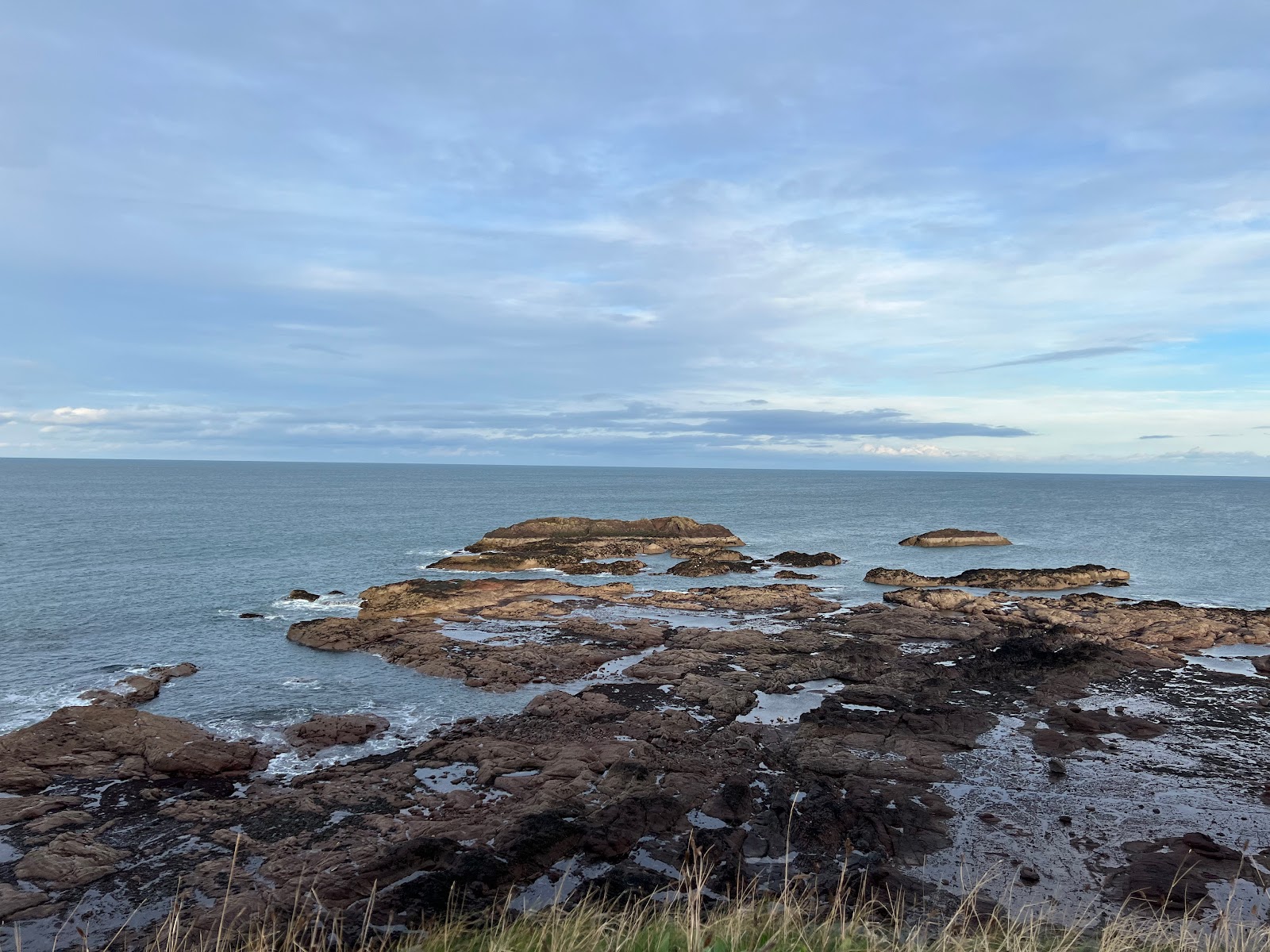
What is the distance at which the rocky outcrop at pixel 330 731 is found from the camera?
24.1 metres

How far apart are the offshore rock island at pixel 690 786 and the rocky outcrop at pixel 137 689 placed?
210 mm

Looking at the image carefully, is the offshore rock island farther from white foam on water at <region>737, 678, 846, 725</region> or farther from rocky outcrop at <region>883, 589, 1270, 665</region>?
rocky outcrop at <region>883, 589, 1270, 665</region>

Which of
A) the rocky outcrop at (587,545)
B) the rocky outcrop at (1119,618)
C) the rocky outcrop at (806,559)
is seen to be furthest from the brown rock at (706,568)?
the rocky outcrop at (1119,618)

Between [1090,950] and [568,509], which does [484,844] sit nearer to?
[1090,950]

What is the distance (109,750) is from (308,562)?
44470mm

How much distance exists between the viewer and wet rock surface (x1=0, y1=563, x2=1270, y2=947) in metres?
15.7

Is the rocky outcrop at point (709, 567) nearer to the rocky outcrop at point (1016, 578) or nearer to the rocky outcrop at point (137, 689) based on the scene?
the rocky outcrop at point (1016, 578)

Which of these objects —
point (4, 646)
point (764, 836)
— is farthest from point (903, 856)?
point (4, 646)

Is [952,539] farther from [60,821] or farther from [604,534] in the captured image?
[60,821]

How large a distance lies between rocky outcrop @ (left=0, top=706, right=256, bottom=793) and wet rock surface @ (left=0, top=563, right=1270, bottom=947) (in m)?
0.08

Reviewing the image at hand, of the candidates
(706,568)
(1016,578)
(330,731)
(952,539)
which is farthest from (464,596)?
(952,539)

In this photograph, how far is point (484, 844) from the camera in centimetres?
1703

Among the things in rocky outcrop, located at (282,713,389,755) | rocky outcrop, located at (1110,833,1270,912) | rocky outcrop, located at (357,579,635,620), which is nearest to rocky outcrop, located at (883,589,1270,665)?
rocky outcrop, located at (1110,833,1270,912)

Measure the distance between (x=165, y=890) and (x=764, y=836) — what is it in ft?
42.3
